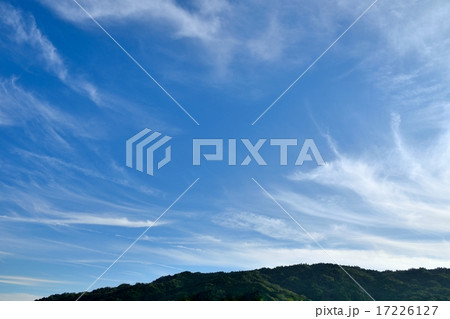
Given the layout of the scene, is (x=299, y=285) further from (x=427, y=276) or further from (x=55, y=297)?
(x=55, y=297)

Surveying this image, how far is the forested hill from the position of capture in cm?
3125

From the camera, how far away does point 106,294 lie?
1291 inches

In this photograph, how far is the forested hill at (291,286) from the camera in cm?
3125

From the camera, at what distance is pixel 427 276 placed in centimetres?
3841

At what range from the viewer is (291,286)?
36.2 m
